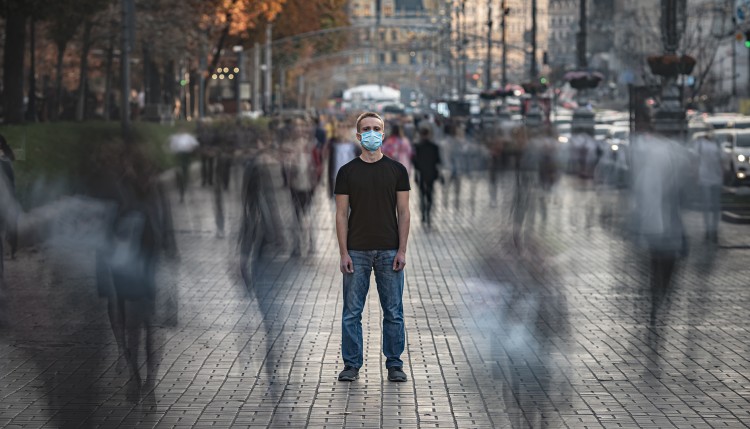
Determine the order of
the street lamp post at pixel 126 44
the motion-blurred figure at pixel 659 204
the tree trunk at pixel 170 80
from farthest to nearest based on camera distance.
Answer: the tree trunk at pixel 170 80
the street lamp post at pixel 126 44
the motion-blurred figure at pixel 659 204

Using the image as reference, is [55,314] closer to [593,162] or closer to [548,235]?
[548,235]

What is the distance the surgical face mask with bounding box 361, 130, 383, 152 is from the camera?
10.5m

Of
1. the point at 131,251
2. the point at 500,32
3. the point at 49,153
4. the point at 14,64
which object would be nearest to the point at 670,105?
the point at 49,153

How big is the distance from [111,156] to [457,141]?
30.5 meters

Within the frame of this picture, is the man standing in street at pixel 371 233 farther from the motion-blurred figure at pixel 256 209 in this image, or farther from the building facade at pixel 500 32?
the building facade at pixel 500 32

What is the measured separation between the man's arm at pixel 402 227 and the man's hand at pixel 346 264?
28 centimetres

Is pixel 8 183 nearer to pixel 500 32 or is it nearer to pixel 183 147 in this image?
pixel 183 147

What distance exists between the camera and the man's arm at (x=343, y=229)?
34.8 feet

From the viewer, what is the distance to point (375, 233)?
10.6m

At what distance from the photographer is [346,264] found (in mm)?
10625

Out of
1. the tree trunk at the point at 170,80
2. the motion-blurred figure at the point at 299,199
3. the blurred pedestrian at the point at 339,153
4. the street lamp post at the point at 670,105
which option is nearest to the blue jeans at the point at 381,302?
the motion-blurred figure at the point at 299,199

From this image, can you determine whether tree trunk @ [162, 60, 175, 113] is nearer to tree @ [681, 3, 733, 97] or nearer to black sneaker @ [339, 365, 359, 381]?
tree @ [681, 3, 733, 97]

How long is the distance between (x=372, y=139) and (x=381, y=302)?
110 centimetres

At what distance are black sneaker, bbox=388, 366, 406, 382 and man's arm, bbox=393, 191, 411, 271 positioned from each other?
2.23ft
